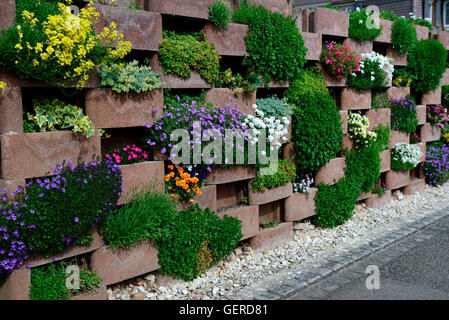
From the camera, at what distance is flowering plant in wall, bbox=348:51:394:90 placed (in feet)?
21.6

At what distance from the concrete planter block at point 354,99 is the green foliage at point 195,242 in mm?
2726

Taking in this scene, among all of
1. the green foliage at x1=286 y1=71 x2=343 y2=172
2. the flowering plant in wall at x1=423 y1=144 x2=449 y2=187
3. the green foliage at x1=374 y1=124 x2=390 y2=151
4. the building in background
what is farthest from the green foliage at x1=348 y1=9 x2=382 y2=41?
the building in background

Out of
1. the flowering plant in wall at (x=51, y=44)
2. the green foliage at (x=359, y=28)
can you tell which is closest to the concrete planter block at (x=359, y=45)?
the green foliage at (x=359, y=28)

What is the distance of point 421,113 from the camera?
328 inches

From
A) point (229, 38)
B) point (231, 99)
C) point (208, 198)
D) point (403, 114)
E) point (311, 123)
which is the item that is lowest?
point (208, 198)

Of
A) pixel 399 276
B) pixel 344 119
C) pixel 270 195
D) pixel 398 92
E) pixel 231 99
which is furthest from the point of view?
pixel 398 92

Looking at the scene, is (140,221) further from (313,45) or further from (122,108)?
(313,45)

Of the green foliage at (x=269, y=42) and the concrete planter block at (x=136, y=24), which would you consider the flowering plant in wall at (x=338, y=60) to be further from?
the concrete planter block at (x=136, y=24)

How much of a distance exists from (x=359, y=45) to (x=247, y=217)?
3.31 m

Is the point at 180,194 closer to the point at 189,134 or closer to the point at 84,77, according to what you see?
the point at 189,134

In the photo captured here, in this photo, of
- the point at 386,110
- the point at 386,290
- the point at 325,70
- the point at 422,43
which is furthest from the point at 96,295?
the point at 422,43

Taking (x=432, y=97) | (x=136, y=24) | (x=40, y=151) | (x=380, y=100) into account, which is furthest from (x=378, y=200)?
(x=40, y=151)

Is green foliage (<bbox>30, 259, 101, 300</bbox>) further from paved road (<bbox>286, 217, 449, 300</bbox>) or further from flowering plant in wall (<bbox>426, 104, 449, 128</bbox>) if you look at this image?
flowering plant in wall (<bbox>426, 104, 449, 128</bbox>)

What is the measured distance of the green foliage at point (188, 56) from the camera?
436 cm
